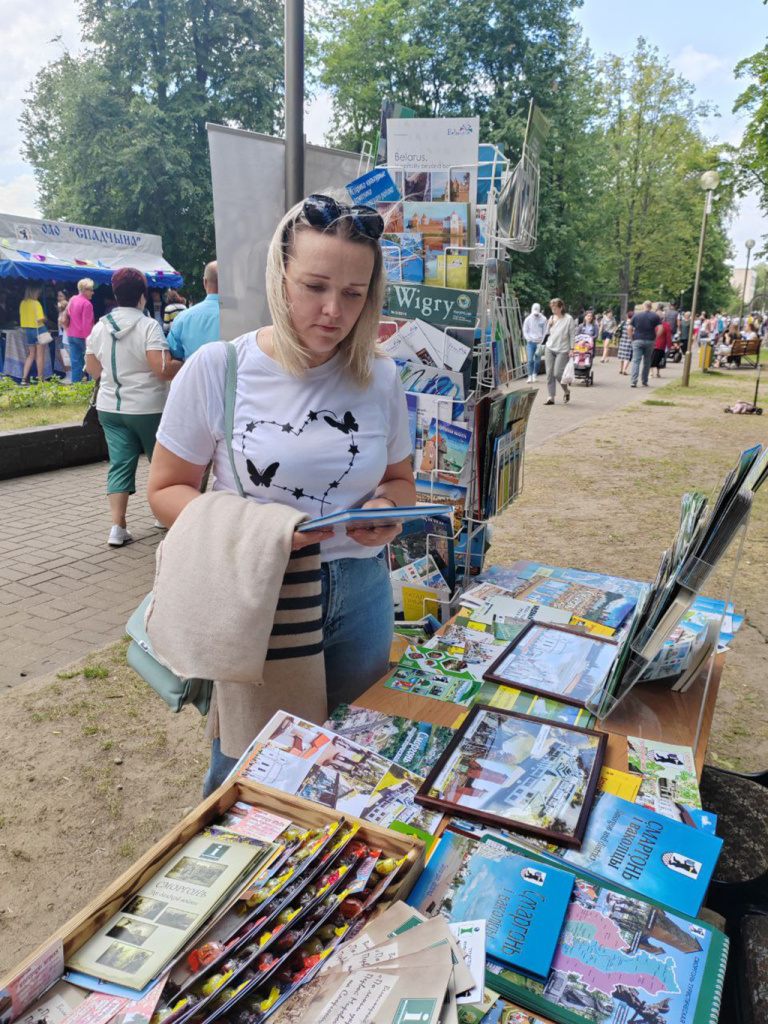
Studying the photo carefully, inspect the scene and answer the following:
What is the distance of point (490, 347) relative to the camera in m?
2.70

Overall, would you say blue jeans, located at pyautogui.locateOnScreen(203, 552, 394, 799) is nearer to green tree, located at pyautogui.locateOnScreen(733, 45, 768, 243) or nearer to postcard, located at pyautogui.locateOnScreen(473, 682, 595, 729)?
postcard, located at pyautogui.locateOnScreen(473, 682, 595, 729)

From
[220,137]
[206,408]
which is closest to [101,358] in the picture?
[220,137]

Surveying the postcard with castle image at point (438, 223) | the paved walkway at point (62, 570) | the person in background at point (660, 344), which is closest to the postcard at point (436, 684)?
the postcard with castle image at point (438, 223)

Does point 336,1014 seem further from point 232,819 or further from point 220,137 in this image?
point 220,137

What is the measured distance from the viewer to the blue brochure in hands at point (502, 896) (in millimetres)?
1056

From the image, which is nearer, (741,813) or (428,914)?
(428,914)

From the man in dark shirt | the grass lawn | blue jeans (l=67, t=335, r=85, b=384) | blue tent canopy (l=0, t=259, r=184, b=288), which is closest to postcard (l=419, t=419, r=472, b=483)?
the grass lawn

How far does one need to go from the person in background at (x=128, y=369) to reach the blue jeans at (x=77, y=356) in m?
8.32

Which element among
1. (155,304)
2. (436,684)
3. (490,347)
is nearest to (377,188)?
(490,347)

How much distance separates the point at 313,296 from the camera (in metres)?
1.58

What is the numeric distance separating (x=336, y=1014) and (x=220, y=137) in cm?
277

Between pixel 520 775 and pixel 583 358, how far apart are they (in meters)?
17.1

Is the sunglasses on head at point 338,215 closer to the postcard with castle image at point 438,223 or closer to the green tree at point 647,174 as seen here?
the postcard with castle image at point 438,223

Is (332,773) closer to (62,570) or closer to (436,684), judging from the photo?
(436,684)
